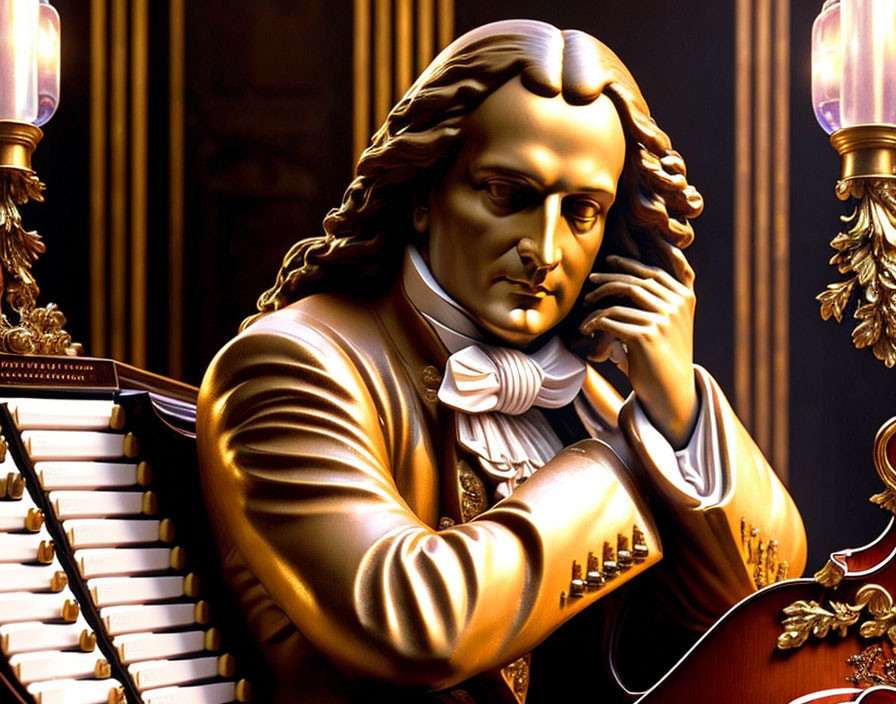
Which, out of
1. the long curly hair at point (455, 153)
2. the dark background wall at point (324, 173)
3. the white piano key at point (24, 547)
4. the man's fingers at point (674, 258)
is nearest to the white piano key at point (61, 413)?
the white piano key at point (24, 547)

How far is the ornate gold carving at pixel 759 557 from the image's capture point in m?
1.47

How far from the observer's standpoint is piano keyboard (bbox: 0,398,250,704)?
1.28 metres

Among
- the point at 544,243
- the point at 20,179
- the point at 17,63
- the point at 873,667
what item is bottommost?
the point at 873,667

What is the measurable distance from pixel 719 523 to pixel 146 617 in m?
0.54

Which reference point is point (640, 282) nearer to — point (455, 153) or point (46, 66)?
point (455, 153)

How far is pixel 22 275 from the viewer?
158 centimetres

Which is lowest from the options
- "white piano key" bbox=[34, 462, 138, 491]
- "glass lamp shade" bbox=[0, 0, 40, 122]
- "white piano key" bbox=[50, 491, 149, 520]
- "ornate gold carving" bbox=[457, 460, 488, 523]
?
"ornate gold carving" bbox=[457, 460, 488, 523]

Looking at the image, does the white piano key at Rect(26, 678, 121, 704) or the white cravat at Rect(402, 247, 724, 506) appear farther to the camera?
the white cravat at Rect(402, 247, 724, 506)

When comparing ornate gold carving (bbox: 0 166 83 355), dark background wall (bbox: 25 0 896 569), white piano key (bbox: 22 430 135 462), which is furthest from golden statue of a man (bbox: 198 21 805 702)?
dark background wall (bbox: 25 0 896 569)

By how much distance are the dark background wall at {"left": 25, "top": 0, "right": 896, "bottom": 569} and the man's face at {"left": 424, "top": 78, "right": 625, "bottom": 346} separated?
3.65 feet

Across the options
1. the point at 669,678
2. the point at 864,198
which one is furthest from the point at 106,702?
the point at 864,198

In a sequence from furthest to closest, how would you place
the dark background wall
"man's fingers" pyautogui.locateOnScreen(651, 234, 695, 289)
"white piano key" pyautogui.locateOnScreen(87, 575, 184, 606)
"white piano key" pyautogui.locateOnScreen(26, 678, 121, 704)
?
the dark background wall < "man's fingers" pyautogui.locateOnScreen(651, 234, 695, 289) < "white piano key" pyautogui.locateOnScreen(87, 575, 184, 606) < "white piano key" pyautogui.locateOnScreen(26, 678, 121, 704)

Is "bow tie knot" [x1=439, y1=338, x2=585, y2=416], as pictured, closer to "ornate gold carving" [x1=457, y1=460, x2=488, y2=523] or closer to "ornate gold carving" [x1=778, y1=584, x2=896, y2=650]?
"ornate gold carving" [x1=457, y1=460, x2=488, y2=523]

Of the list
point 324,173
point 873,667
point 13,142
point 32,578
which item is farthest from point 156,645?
point 324,173
